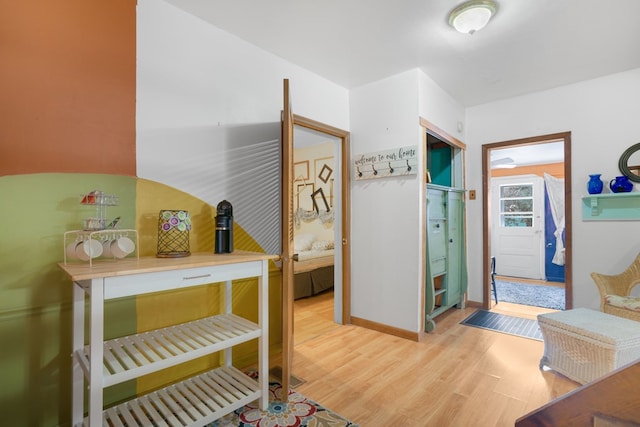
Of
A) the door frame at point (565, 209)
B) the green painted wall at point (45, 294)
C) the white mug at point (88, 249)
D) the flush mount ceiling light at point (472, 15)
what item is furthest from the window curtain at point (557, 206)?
the white mug at point (88, 249)

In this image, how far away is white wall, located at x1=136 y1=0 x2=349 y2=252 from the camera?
182cm

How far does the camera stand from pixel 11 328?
1.38 m

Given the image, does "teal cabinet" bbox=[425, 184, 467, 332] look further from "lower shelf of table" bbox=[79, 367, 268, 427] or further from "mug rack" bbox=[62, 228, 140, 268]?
"mug rack" bbox=[62, 228, 140, 268]

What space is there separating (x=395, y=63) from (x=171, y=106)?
1.89m

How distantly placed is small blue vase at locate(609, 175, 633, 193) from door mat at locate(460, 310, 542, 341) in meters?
1.51

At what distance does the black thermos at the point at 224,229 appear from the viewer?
178 cm

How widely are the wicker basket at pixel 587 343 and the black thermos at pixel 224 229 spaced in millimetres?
2312

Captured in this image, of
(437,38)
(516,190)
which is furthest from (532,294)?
(437,38)

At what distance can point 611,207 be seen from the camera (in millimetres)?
2893

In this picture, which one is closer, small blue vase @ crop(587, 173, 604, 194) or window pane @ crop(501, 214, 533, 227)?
small blue vase @ crop(587, 173, 604, 194)

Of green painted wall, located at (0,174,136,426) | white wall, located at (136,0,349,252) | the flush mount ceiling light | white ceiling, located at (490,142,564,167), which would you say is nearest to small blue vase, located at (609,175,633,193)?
white ceiling, located at (490,142,564,167)

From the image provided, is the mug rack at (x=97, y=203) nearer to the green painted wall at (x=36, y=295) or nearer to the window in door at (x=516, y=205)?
the green painted wall at (x=36, y=295)

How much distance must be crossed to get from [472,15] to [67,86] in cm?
236

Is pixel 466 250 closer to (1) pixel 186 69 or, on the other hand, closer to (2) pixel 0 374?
(1) pixel 186 69
